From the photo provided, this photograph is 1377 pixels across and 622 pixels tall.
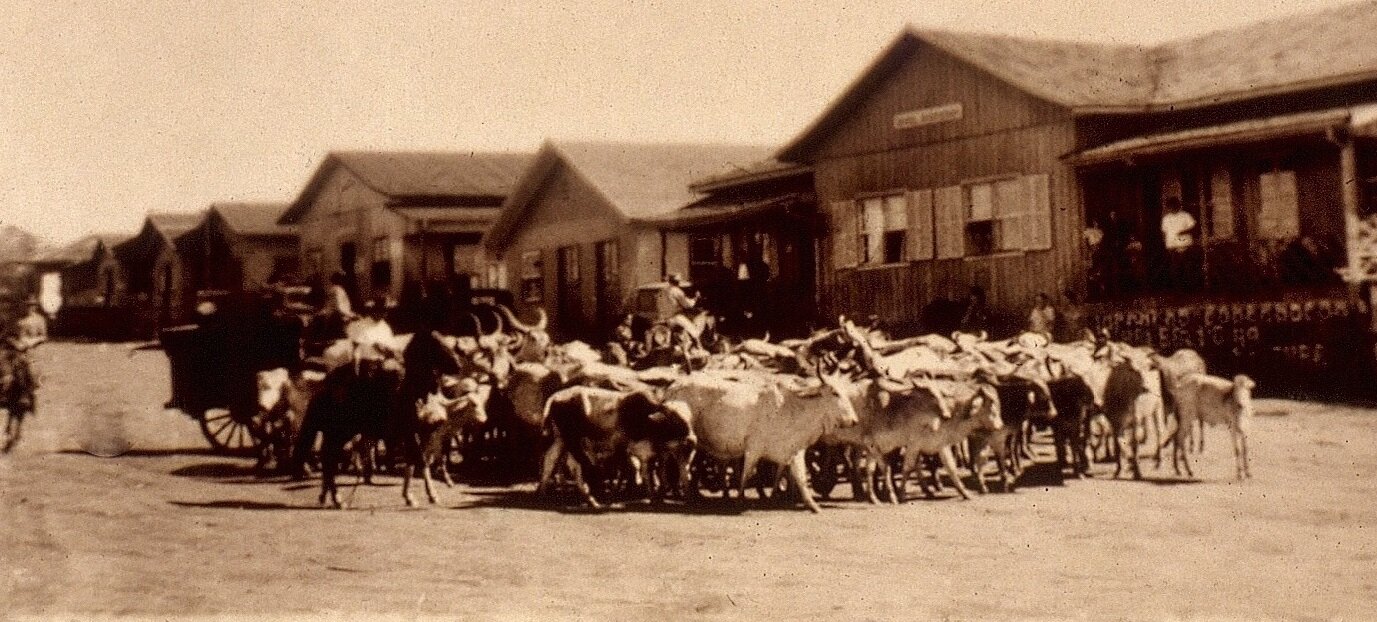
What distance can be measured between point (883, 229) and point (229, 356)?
11.0 metres

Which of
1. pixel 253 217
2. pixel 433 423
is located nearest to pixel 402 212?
pixel 253 217

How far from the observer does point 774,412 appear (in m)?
10.9

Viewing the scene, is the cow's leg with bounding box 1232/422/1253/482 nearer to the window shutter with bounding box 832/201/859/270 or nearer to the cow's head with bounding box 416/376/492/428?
the cow's head with bounding box 416/376/492/428

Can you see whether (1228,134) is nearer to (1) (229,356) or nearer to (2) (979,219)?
(2) (979,219)

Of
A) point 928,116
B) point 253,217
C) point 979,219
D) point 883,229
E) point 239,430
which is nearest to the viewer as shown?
point 239,430

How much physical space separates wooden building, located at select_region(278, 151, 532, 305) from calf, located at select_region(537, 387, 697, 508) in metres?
19.2

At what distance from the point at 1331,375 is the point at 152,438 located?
1268 cm

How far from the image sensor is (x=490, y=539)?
9227 millimetres

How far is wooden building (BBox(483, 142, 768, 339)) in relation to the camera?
92.1ft

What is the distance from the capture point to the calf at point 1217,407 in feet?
36.8

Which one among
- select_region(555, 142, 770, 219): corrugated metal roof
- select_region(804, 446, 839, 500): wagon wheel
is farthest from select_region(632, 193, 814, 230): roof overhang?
select_region(804, 446, 839, 500): wagon wheel

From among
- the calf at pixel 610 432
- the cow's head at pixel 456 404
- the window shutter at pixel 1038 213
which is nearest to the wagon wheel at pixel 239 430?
the cow's head at pixel 456 404

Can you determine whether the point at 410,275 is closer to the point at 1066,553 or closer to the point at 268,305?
the point at 268,305

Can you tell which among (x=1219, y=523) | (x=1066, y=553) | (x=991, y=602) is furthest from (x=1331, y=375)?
(x=991, y=602)
